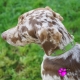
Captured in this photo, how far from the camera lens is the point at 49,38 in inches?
151

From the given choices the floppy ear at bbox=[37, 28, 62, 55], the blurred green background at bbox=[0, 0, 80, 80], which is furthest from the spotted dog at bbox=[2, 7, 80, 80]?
the blurred green background at bbox=[0, 0, 80, 80]

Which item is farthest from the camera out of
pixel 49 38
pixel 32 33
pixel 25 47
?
pixel 25 47

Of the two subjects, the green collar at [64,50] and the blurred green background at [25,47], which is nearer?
the green collar at [64,50]

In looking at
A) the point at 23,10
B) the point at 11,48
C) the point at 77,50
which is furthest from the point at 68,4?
the point at 77,50

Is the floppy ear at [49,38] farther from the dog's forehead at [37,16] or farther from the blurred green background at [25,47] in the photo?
the blurred green background at [25,47]

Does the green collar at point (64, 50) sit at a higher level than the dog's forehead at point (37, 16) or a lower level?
lower

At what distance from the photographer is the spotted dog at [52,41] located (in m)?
3.87

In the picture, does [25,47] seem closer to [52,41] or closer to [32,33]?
[32,33]

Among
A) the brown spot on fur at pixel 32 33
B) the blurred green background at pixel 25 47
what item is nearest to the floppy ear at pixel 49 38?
the brown spot on fur at pixel 32 33

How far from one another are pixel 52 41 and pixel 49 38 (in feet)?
0.16

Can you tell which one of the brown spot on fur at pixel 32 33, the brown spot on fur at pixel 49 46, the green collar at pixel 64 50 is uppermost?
the brown spot on fur at pixel 32 33

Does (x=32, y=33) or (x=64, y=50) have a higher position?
(x=32, y=33)

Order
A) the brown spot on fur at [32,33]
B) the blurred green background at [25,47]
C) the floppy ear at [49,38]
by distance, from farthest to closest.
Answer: the blurred green background at [25,47], the brown spot on fur at [32,33], the floppy ear at [49,38]

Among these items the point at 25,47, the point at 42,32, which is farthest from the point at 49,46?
the point at 25,47
